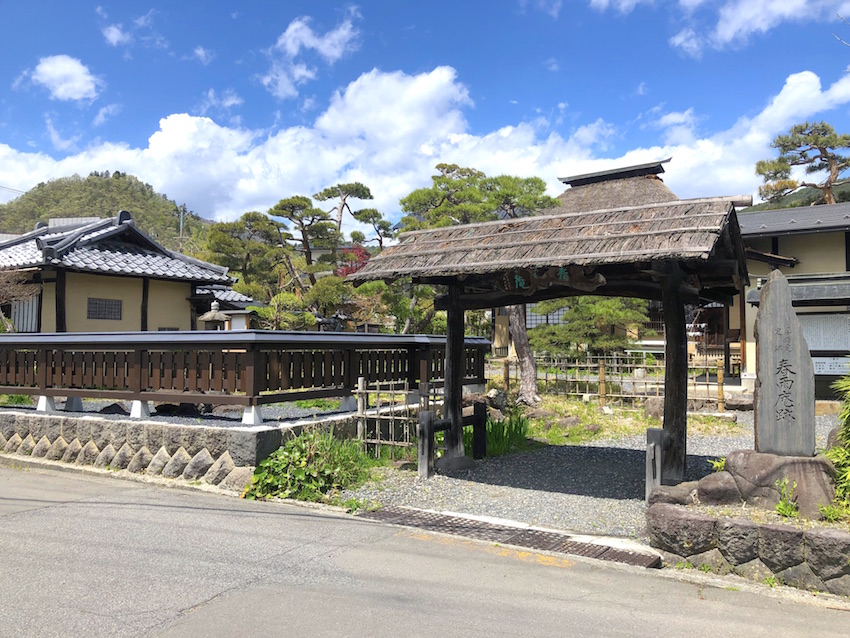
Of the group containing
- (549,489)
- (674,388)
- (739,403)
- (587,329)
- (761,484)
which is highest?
(587,329)

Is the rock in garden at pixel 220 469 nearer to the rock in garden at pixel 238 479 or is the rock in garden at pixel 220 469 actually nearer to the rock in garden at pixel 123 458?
the rock in garden at pixel 238 479

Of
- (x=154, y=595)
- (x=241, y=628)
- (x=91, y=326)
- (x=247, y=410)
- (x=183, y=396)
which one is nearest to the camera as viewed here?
(x=241, y=628)

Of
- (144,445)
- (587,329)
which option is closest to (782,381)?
(144,445)

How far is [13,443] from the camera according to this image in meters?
10.5

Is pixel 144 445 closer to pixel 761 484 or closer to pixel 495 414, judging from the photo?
pixel 495 414

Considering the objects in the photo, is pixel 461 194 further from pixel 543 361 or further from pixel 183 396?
pixel 183 396

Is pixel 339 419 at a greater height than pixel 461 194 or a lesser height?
lesser

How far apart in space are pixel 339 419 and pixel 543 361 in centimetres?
1011

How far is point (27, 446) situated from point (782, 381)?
1107cm

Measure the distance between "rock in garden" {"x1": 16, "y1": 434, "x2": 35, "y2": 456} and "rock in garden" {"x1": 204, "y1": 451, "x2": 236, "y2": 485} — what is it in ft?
13.1

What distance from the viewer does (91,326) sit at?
17.8m

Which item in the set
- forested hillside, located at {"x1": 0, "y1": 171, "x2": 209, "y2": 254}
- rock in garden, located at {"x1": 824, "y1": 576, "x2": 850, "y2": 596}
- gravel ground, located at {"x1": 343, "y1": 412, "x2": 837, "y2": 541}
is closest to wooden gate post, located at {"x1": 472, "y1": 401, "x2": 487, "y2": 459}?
gravel ground, located at {"x1": 343, "y1": 412, "x2": 837, "y2": 541}

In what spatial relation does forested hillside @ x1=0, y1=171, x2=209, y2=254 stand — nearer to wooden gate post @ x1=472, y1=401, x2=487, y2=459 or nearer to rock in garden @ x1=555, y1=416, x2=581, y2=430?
rock in garden @ x1=555, y1=416, x2=581, y2=430

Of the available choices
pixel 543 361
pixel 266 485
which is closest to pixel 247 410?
pixel 266 485
